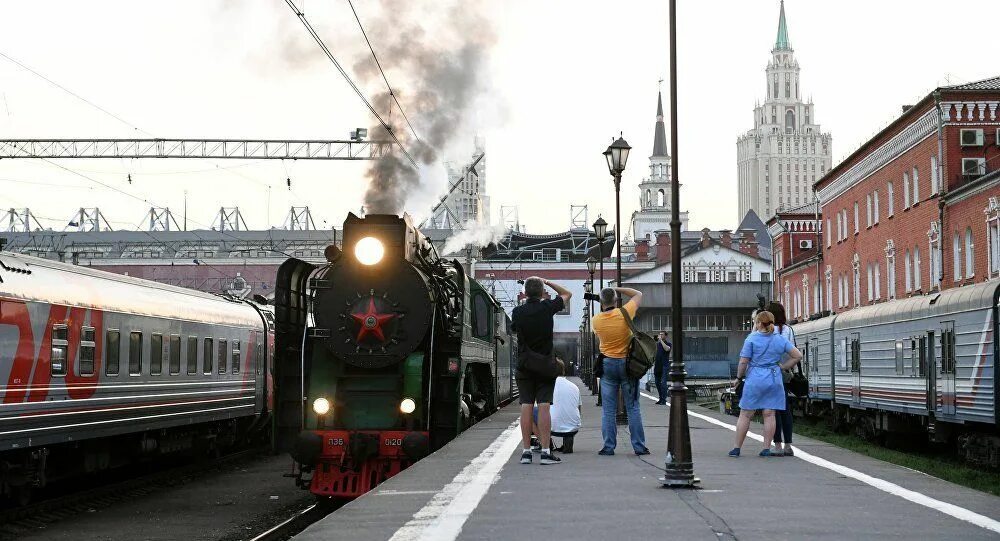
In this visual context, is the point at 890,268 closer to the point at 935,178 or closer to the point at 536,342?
the point at 935,178

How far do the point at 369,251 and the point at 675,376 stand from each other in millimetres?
5111

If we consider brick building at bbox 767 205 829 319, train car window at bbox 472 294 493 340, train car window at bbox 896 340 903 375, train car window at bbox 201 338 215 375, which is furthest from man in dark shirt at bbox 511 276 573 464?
brick building at bbox 767 205 829 319

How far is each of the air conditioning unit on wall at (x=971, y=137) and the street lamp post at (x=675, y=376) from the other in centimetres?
3465

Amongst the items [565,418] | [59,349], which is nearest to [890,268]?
[565,418]

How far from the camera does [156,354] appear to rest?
19500mm

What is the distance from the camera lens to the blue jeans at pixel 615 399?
13969mm

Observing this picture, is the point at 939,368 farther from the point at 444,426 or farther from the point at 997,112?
the point at 997,112

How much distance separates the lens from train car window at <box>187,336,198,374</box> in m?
21.3

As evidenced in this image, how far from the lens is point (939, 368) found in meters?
20.9

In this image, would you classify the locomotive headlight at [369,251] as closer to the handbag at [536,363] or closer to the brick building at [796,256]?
the handbag at [536,363]

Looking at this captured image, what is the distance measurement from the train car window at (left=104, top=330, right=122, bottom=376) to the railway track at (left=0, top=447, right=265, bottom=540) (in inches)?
65.1

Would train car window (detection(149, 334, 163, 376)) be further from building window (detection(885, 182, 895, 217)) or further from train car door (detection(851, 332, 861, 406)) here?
building window (detection(885, 182, 895, 217))

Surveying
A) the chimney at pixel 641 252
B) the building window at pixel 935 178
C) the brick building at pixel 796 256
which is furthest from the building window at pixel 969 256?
the chimney at pixel 641 252

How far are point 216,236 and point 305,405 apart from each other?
331 ft
